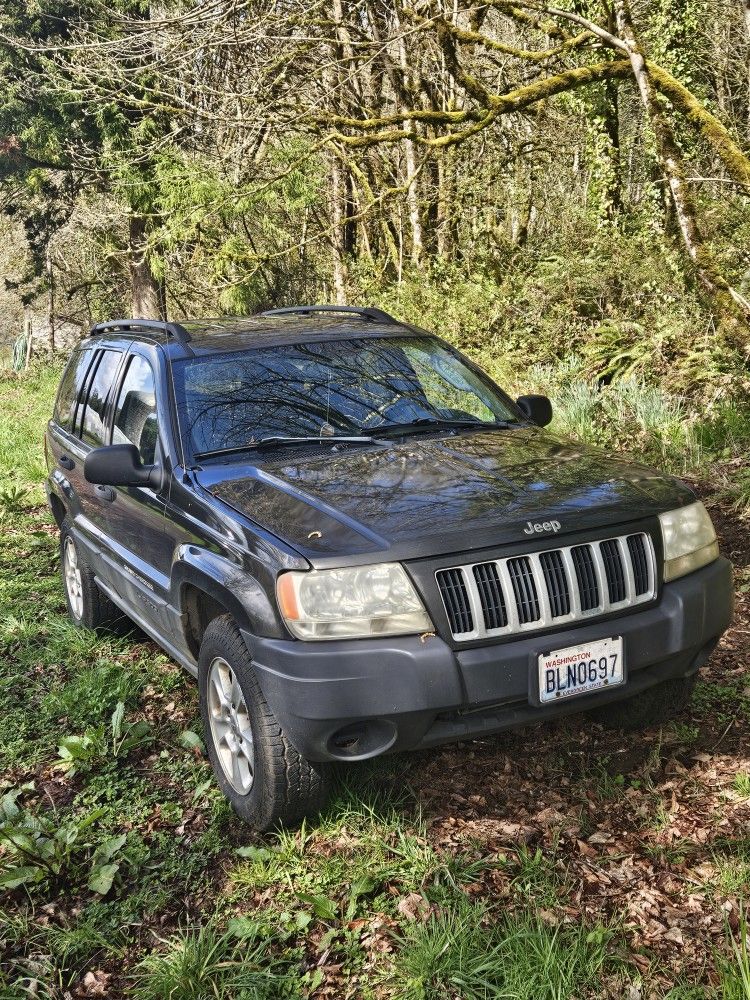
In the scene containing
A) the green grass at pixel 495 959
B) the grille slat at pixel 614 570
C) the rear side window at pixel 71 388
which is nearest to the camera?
the green grass at pixel 495 959

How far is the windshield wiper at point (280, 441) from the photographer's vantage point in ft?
12.8

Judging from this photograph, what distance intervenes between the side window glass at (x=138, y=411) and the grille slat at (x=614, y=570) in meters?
1.99

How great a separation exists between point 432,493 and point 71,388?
334cm

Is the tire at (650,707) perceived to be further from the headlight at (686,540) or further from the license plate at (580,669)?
the license plate at (580,669)

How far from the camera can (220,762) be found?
3.60 metres

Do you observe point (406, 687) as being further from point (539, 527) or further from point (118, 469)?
point (118, 469)

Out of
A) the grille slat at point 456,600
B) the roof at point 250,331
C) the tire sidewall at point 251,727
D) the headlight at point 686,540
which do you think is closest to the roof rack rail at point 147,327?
the roof at point 250,331

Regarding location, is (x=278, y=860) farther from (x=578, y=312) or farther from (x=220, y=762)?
(x=578, y=312)

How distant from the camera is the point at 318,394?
4219 mm

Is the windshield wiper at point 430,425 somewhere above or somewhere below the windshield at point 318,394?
below

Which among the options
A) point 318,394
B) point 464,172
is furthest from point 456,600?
point 464,172

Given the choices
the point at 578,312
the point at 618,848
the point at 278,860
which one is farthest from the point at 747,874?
the point at 578,312

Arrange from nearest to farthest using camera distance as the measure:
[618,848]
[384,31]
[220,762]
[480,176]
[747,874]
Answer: [747,874]
[618,848]
[220,762]
[480,176]
[384,31]

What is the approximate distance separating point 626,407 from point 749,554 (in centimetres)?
312
